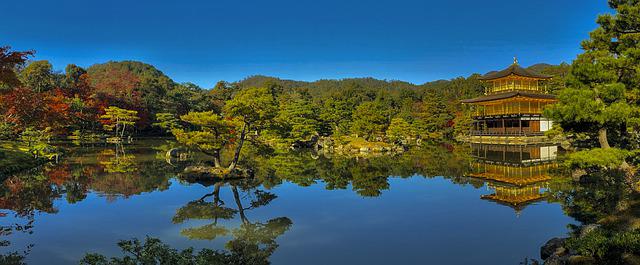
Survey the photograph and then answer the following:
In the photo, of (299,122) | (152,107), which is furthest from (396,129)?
(152,107)

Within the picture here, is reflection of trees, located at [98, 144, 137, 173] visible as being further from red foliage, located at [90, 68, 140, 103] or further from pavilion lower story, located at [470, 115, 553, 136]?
pavilion lower story, located at [470, 115, 553, 136]

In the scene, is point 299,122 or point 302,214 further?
point 299,122

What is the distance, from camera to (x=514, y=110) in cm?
3856

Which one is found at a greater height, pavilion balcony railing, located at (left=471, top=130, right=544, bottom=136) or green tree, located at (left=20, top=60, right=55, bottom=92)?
green tree, located at (left=20, top=60, right=55, bottom=92)

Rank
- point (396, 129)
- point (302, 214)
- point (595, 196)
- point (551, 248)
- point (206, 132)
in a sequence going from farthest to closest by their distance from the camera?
1. point (396, 129)
2. point (206, 132)
3. point (595, 196)
4. point (302, 214)
5. point (551, 248)

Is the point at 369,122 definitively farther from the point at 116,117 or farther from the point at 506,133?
the point at 116,117

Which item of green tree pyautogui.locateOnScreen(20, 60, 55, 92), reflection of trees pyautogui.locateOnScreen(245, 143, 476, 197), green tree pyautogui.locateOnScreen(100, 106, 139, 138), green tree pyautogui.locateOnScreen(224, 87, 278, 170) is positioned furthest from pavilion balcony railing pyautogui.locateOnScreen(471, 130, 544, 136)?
green tree pyautogui.locateOnScreen(20, 60, 55, 92)

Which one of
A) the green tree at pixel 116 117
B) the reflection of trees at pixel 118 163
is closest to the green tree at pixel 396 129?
the reflection of trees at pixel 118 163

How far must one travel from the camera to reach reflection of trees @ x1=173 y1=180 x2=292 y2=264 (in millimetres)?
7711

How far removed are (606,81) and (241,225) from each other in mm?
11367

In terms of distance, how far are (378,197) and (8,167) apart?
53.0ft

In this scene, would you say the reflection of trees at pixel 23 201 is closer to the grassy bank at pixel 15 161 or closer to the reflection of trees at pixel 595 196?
the grassy bank at pixel 15 161

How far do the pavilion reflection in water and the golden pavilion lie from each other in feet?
35.9

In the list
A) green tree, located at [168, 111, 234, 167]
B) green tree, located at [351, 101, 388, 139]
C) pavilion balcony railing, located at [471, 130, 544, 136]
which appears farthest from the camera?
pavilion balcony railing, located at [471, 130, 544, 136]
